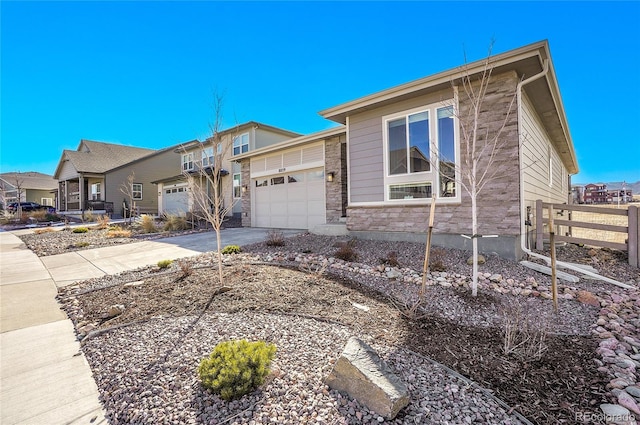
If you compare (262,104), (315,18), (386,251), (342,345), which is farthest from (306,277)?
(262,104)

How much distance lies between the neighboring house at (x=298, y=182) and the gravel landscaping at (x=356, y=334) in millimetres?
5060

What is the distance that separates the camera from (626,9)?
289 inches

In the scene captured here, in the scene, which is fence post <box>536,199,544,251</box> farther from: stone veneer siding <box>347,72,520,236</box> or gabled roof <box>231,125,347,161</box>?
gabled roof <box>231,125,347,161</box>

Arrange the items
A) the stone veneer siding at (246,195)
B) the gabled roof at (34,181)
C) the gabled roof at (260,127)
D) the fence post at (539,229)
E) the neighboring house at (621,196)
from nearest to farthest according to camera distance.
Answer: the fence post at (539,229) < the stone veneer siding at (246,195) < the gabled roof at (260,127) < the neighboring house at (621,196) < the gabled roof at (34,181)

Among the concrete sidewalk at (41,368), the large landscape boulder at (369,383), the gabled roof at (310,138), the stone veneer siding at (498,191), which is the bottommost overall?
the concrete sidewalk at (41,368)

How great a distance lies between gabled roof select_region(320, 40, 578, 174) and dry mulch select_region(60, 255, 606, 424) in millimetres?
4440

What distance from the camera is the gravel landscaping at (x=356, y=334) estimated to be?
6.07 ft

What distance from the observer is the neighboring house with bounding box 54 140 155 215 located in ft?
72.2

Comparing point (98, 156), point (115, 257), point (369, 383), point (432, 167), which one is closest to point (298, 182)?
point (432, 167)

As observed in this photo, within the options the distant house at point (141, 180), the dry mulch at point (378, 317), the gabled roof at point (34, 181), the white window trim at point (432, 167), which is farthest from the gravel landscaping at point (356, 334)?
the gabled roof at point (34, 181)

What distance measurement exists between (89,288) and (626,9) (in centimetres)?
1391

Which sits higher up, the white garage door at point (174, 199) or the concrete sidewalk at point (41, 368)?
the white garage door at point (174, 199)

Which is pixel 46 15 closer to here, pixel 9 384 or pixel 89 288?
pixel 89 288

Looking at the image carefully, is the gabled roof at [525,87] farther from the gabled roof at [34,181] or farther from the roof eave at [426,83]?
the gabled roof at [34,181]
